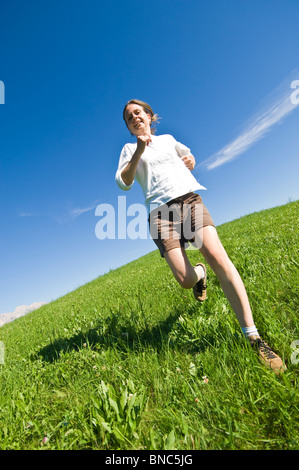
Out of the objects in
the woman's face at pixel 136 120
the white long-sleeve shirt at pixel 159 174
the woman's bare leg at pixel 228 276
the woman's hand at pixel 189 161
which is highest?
→ the woman's face at pixel 136 120

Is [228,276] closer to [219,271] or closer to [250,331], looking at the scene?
[219,271]

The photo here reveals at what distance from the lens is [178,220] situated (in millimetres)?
3213

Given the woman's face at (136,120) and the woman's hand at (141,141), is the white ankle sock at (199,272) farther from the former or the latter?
the woman's face at (136,120)

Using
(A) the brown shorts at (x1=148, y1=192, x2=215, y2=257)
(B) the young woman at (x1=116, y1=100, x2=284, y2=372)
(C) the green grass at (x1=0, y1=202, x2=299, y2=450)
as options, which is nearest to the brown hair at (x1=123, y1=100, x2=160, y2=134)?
(B) the young woman at (x1=116, y1=100, x2=284, y2=372)

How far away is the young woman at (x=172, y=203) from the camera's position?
9.46ft

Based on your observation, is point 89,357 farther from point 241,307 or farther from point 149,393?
point 241,307

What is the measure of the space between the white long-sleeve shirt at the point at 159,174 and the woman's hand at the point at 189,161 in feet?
0.50

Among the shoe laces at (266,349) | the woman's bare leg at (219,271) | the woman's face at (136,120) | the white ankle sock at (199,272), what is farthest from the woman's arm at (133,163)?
the shoe laces at (266,349)

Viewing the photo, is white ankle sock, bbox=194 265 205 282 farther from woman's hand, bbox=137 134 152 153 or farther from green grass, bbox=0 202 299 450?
woman's hand, bbox=137 134 152 153

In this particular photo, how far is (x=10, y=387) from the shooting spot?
118 inches

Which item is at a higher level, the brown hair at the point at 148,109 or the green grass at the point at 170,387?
the brown hair at the point at 148,109

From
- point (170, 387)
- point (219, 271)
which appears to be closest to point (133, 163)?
point (219, 271)

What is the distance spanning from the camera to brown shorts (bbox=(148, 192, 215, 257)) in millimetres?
3111
